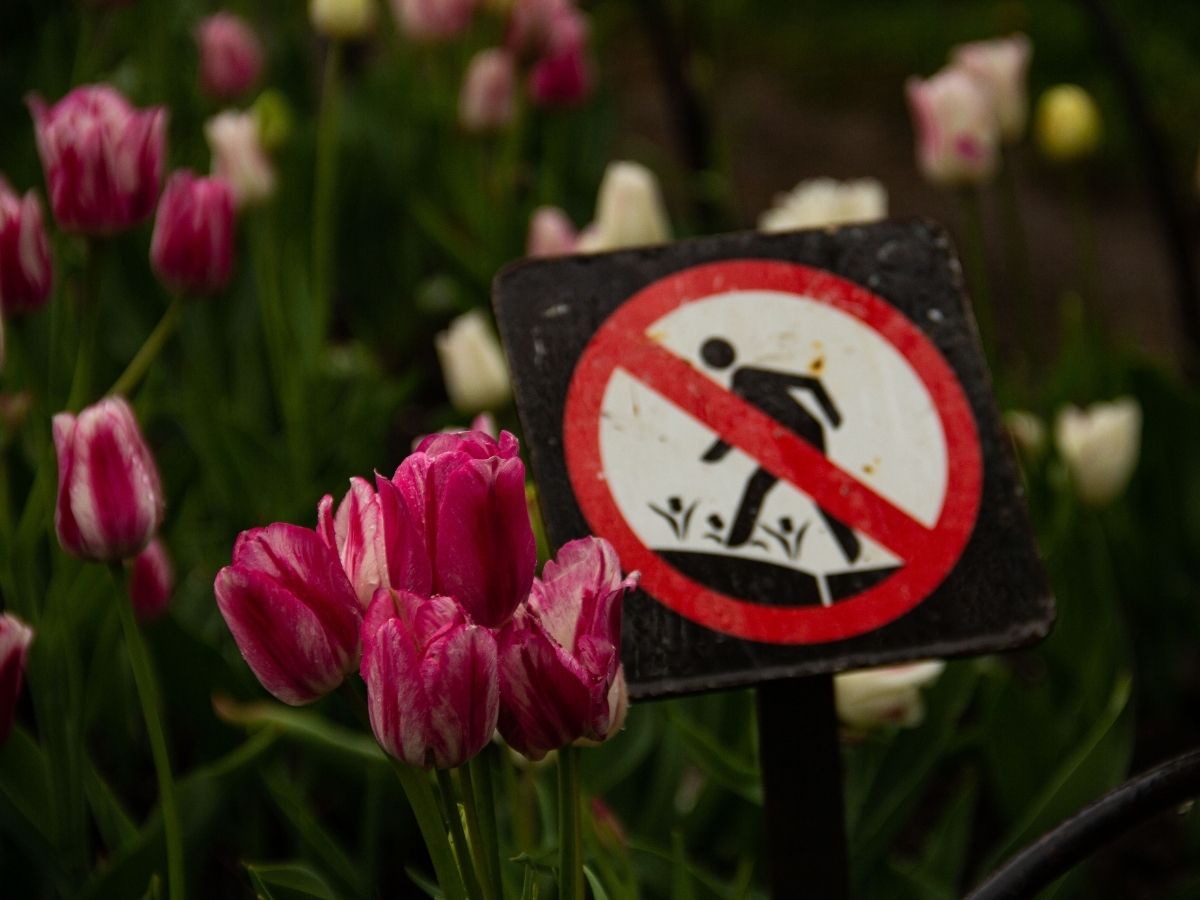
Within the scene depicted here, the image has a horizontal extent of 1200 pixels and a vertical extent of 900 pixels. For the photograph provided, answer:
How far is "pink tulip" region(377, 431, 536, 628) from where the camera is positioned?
1.74ft

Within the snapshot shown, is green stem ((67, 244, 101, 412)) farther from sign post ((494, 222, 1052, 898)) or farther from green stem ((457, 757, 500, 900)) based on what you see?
green stem ((457, 757, 500, 900))

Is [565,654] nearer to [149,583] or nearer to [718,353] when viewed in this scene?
[718,353]

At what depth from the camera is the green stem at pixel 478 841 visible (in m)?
0.58

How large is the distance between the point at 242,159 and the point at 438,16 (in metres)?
0.49

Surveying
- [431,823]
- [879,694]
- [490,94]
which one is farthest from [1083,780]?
[490,94]

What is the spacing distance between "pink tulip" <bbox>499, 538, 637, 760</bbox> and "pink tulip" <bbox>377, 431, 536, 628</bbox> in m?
0.02

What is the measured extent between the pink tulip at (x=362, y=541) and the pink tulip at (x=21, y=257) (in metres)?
0.50

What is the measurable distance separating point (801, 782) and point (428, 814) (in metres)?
0.30

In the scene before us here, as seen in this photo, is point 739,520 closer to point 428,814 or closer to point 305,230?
point 428,814

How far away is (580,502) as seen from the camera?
77 centimetres

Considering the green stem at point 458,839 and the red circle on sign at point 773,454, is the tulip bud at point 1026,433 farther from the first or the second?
the green stem at point 458,839

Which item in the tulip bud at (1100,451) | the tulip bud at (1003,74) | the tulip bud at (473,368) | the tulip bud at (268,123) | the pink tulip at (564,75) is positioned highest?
the pink tulip at (564,75)

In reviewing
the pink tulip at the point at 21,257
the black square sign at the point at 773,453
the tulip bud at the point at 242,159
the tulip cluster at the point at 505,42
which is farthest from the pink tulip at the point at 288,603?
the tulip cluster at the point at 505,42

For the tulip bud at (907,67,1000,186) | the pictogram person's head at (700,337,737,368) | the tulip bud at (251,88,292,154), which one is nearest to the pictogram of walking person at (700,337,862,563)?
the pictogram person's head at (700,337,737,368)
